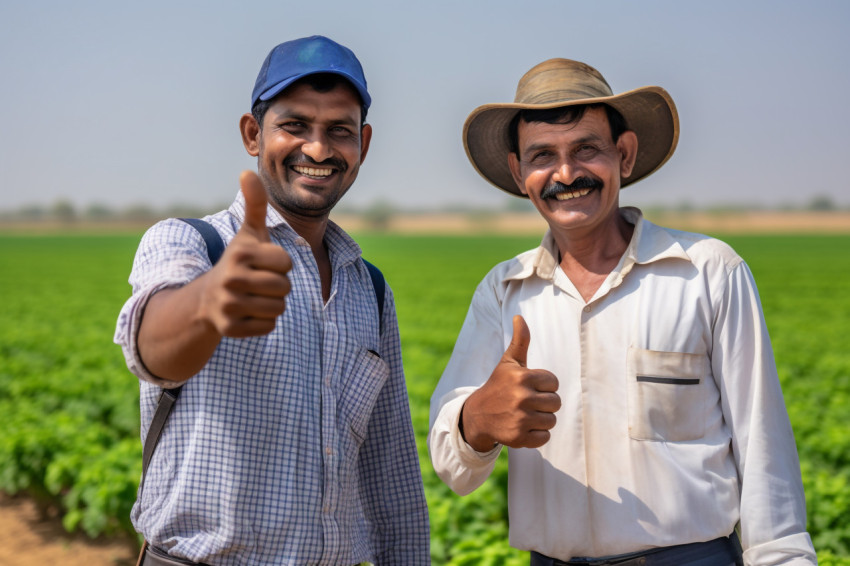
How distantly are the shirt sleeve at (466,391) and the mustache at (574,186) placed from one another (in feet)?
1.17

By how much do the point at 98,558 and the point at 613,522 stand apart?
448 cm

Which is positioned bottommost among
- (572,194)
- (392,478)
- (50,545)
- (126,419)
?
(50,545)

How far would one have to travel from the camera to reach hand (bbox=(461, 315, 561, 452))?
2084 mm

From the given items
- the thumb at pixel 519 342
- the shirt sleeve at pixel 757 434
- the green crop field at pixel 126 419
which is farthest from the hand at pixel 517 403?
the green crop field at pixel 126 419

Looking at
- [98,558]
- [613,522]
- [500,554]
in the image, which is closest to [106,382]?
[98,558]

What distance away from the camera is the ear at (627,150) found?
8.63ft

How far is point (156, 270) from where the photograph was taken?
186 cm

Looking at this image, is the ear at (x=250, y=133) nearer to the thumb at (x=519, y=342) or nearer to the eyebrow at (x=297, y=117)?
the eyebrow at (x=297, y=117)

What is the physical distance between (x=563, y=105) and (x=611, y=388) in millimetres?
854

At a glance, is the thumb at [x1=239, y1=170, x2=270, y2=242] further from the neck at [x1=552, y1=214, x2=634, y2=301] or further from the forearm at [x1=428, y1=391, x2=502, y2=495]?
the neck at [x1=552, y1=214, x2=634, y2=301]

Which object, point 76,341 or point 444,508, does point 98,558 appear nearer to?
point 444,508

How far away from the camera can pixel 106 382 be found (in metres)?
8.95

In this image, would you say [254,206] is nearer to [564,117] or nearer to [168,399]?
[168,399]

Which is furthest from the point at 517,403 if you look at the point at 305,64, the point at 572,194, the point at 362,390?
the point at 305,64
